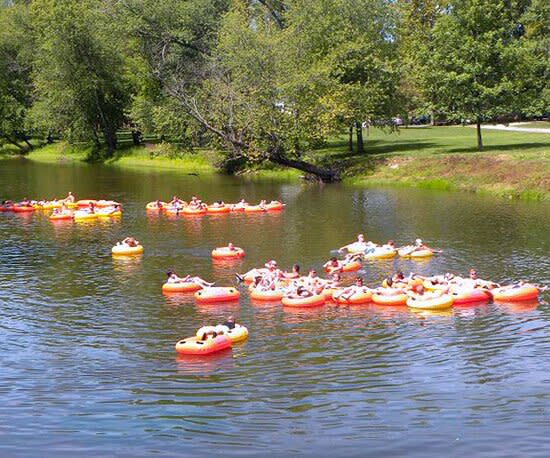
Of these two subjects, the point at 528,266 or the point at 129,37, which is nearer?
the point at 528,266

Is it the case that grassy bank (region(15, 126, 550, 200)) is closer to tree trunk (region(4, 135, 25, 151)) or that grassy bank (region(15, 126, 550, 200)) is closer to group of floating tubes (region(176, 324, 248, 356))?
tree trunk (region(4, 135, 25, 151))

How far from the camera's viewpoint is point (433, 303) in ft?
82.9

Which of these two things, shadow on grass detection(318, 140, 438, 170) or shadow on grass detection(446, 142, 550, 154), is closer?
shadow on grass detection(446, 142, 550, 154)

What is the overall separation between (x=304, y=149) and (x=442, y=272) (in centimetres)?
3139

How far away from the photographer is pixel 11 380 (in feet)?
63.6

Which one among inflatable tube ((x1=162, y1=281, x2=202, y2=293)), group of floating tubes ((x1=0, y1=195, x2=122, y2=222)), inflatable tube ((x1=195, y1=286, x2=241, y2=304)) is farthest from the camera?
group of floating tubes ((x1=0, y1=195, x2=122, y2=222))

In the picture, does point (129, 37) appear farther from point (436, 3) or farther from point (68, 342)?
point (68, 342)

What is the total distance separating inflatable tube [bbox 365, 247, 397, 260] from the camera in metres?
32.8

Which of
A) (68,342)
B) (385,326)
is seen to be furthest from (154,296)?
(385,326)

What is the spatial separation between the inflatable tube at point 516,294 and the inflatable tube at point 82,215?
25.6m

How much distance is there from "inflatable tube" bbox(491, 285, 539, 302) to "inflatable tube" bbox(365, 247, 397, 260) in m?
7.40

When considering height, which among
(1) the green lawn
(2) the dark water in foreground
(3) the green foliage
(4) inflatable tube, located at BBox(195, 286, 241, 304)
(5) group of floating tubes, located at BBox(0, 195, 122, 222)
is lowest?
(2) the dark water in foreground

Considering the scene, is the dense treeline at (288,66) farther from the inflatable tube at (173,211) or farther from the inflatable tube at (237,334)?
the inflatable tube at (237,334)

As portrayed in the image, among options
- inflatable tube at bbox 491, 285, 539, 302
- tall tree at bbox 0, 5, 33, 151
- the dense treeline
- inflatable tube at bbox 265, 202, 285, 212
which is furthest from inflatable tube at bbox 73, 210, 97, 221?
tall tree at bbox 0, 5, 33, 151
